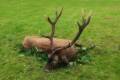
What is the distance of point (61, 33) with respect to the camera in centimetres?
1371

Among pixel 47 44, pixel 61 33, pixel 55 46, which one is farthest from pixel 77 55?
pixel 61 33

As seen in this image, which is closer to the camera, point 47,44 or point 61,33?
point 47,44

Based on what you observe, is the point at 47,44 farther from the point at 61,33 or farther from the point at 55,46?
the point at 61,33

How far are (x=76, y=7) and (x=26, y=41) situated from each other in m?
8.91

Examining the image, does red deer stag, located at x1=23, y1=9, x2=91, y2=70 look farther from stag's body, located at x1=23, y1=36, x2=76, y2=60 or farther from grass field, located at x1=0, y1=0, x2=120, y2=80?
grass field, located at x1=0, y1=0, x2=120, y2=80

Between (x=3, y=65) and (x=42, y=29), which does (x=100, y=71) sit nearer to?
(x=3, y=65)

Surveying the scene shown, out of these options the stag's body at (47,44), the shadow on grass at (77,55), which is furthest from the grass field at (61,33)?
the stag's body at (47,44)

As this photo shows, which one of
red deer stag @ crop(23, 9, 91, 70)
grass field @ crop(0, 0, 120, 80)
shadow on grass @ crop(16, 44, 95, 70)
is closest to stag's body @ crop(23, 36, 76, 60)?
red deer stag @ crop(23, 9, 91, 70)

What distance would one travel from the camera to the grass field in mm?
9898

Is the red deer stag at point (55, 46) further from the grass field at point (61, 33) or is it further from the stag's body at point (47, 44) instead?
the grass field at point (61, 33)

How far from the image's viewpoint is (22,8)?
19875mm

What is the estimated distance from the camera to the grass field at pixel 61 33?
→ 9.90 meters

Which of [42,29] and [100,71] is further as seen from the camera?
[42,29]

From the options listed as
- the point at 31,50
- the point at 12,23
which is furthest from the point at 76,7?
the point at 31,50
